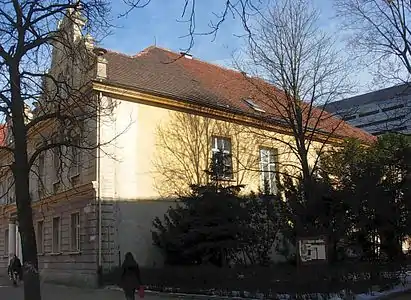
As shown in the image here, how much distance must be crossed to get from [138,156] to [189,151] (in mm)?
3098

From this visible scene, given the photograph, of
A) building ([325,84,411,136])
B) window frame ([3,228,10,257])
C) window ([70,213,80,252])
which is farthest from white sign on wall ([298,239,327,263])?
window frame ([3,228,10,257])

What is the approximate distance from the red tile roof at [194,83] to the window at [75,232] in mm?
6877

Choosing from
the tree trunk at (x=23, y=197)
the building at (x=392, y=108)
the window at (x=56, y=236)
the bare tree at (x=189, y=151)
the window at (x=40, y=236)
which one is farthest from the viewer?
the window at (x=40, y=236)

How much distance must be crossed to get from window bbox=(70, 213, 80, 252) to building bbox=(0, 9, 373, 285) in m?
0.05

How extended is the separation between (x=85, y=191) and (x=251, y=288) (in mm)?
10338

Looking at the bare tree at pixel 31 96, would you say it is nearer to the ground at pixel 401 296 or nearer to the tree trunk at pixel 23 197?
the tree trunk at pixel 23 197

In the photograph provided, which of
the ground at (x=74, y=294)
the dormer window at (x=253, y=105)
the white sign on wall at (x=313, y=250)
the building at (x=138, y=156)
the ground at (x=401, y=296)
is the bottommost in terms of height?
the ground at (x=74, y=294)

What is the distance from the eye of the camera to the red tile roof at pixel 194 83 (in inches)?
1039

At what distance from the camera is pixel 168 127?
87.6 ft

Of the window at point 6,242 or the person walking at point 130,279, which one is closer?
the person walking at point 130,279

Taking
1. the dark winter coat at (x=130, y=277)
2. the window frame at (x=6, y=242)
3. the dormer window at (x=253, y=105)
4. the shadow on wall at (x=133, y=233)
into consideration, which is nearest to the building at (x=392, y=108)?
the dormer window at (x=253, y=105)

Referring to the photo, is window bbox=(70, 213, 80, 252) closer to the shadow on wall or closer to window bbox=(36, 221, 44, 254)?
the shadow on wall

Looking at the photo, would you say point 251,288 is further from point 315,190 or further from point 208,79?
point 208,79

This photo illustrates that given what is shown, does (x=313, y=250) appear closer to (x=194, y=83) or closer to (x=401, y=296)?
(x=401, y=296)
